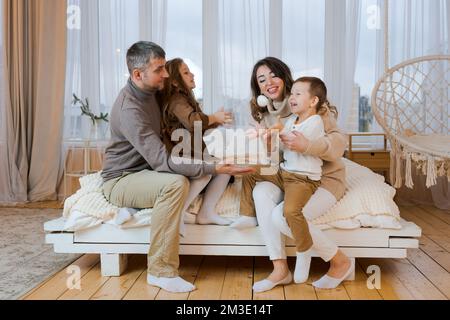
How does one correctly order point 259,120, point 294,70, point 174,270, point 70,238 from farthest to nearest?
1. point 294,70
2. point 259,120
3. point 70,238
4. point 174,270

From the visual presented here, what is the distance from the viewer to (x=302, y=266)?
2057 millimetres

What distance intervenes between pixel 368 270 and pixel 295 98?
825 millimetres

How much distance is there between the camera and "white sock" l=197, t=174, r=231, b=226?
221 centimetres

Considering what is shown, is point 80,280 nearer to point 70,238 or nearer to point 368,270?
point 70,238

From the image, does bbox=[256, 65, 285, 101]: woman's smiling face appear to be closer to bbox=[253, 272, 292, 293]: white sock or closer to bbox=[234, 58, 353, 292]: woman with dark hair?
bbox=[234, 58, 353, 292]: woman with dark hair

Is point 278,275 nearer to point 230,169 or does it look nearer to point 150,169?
point 230,169

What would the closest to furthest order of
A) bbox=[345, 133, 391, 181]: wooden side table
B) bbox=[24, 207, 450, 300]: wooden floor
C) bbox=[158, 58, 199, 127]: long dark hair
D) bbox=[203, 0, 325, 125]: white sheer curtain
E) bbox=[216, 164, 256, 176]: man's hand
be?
bbox=[24, 207, 450, 300]: wooden floor → bbox=[216, 164, 256, 176]: man's hand → bbox=[158, 58, 199, 127]: long dark hair → bbox=[345, 133, 391, 181]: wooden side table → bbox=[203, 0, 325, 125]: white sheer curtain

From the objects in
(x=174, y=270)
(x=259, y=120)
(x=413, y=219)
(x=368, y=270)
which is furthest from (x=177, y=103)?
(x=413, y=219)

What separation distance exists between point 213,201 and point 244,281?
35cm

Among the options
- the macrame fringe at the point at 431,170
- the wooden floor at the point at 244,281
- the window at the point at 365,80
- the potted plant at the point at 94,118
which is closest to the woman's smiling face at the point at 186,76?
the wooden floor at the point at 244,281

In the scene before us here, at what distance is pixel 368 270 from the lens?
232cm

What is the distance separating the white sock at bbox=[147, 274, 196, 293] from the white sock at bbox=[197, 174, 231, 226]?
10.7 inches

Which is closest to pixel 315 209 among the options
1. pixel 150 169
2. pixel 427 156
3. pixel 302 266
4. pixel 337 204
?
pixel 337 204

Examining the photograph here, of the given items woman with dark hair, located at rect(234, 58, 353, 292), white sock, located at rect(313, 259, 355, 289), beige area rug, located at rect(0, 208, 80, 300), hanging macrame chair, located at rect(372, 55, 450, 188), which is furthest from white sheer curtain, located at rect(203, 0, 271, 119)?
white sock, located at rect(313, 259, 355, 289)
